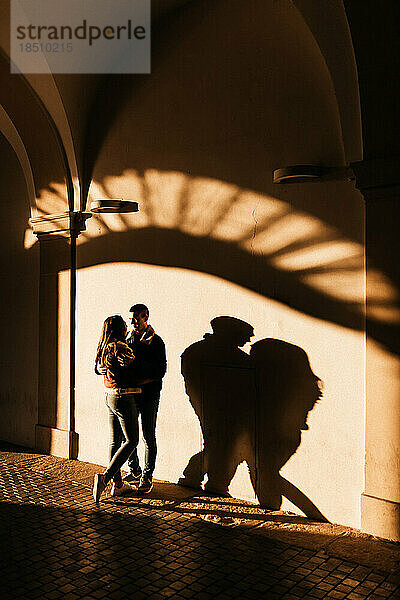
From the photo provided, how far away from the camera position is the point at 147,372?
689 centimetres

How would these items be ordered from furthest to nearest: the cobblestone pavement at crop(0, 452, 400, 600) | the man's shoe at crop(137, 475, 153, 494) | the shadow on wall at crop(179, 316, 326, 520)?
1. the man's shoe at crop(137, 475, 153, 494)
2. the shadow on wall at crop(179, 316, 326, 520)
3. the cobblestone pavement at crop(0, 452, 400, 600)

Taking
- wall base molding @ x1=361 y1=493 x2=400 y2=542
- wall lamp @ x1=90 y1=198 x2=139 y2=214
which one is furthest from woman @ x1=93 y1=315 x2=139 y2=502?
wall base molding @ x1=361 y1=493 x2=400 y2=542

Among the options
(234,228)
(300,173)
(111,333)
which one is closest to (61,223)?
(111,333)

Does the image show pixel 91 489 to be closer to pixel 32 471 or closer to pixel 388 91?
pixel 32 471

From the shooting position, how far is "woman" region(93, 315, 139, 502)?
262 inches

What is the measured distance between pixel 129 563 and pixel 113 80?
5863 mm

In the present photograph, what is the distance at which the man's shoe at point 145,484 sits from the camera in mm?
7145

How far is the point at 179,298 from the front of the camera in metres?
7.61

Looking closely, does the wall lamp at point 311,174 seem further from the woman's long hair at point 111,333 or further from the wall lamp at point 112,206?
the wall lamp at point 112,206

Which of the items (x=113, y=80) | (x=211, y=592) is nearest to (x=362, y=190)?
(x=211, y=592)

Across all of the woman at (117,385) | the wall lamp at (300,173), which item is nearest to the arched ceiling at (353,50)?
the wall lamp at (300,173)

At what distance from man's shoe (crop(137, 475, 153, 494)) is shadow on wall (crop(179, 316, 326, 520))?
0.52m

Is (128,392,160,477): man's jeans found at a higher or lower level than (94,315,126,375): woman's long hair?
lower

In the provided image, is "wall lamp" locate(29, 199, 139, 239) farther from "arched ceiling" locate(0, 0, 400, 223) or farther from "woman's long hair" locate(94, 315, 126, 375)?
"arched ceiling" locate(0, 0, 400, 223)
